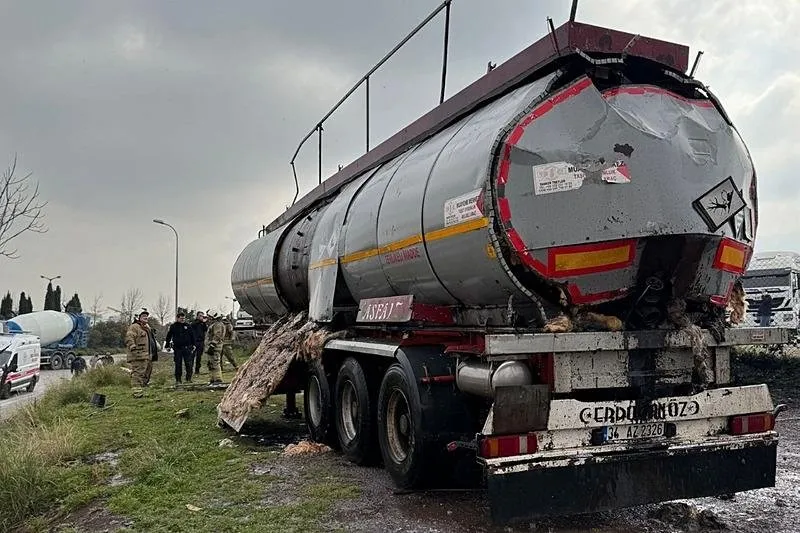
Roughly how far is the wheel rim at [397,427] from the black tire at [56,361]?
26.7 meters

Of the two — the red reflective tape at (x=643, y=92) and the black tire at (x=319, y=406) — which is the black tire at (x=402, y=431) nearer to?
the black tire at (x=319, y=406)

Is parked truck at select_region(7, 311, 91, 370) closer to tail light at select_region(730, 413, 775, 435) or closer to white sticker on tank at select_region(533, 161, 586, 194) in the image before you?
white sticker on tank at select_region(533, 161, 586, 194)

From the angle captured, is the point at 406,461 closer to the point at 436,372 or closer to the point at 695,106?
the point at 436,372

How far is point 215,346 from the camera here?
55.4ft

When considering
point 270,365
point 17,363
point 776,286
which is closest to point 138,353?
point 17,363

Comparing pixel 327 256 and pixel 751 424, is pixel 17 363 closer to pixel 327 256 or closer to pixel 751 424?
pixel 327 256

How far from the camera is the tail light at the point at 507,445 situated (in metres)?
4.60

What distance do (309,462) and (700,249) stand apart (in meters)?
4.55

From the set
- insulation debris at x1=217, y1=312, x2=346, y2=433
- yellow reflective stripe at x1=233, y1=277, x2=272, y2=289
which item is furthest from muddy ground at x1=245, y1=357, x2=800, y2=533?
yellow reflective stripe at x1=233, y1=277, x2=272, y2=289

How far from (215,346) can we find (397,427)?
11.2 m

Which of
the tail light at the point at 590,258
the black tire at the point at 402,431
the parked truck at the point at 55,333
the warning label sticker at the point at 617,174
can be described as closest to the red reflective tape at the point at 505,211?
the tail light at the point at 590,258

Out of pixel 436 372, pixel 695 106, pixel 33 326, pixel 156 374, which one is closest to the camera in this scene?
pixel 695 106

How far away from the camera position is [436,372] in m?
5.84

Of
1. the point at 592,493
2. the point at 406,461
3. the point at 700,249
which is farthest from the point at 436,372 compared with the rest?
the point at 700,249
